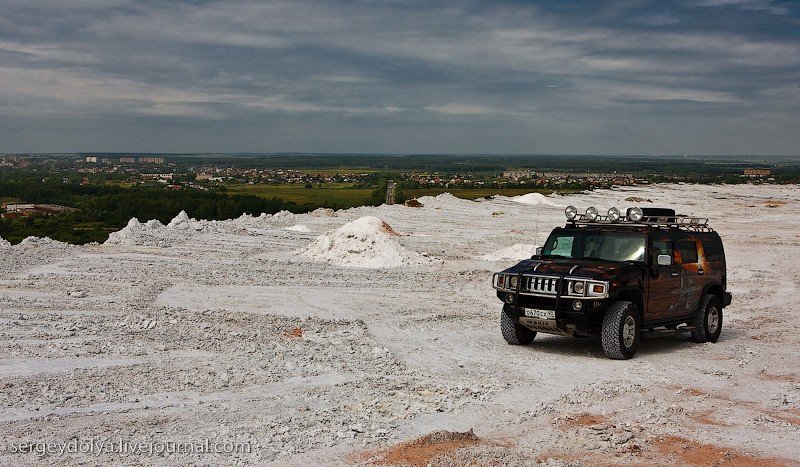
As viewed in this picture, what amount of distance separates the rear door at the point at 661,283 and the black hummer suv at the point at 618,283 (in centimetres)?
2

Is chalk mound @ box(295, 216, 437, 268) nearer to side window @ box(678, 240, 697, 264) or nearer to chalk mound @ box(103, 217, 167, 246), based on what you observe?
chalk mound @ box(103, 217, 167, 246)

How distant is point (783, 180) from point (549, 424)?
6978 inches

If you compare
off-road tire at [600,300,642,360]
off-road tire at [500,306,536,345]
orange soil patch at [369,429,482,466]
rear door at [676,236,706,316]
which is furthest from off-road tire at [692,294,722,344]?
orange soil patch at [369,429,482,466]

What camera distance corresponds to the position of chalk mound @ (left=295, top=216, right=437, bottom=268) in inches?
1019

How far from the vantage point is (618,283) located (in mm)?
11383

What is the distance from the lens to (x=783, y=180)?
166000 millimetres

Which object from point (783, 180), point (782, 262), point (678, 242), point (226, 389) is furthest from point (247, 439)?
point (783, 180)

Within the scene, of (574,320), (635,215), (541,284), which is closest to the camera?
(574,320)

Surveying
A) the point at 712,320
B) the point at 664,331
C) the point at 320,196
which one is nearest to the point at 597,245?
the point at 664,331

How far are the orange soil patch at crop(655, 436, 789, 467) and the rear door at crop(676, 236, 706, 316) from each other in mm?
5547

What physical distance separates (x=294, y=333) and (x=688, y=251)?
23.0 ft

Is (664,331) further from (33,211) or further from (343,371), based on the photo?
(33,211)

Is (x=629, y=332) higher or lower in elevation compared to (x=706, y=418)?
higher

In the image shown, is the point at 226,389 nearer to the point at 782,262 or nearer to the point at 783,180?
the point at 782,262
